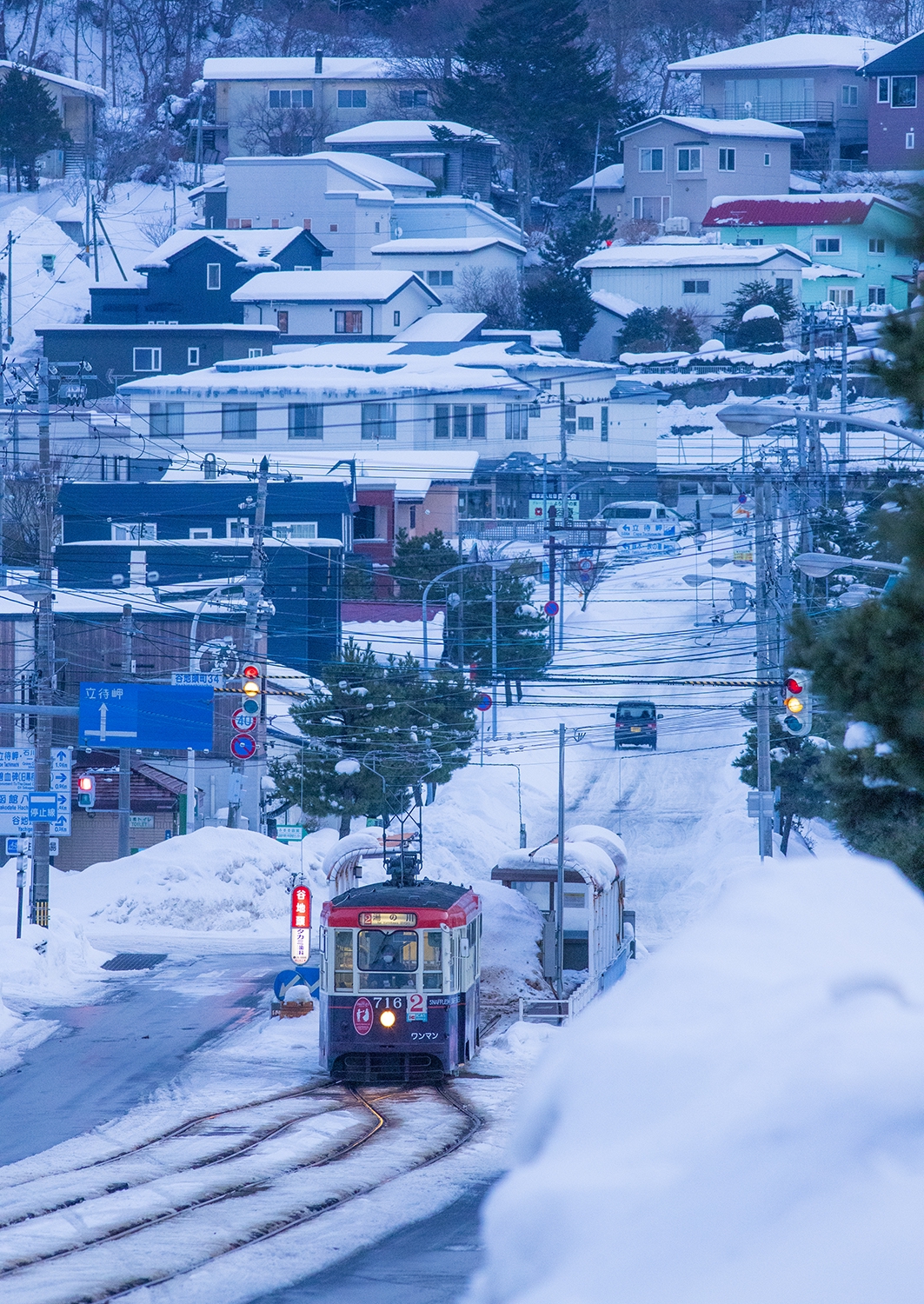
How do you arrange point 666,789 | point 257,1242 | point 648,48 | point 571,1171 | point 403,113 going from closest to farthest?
point 571,1171
point 257,1242
point 666,789
point 403,113
point 648,48

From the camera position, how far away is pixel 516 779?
4894 centimetres

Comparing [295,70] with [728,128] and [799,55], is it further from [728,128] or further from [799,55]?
[799,55]

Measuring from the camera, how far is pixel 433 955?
19.1 meters

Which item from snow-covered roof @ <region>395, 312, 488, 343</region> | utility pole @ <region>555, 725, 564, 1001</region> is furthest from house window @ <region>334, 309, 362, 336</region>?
utility pole @ <region>555, 725, 564, 1001</region>

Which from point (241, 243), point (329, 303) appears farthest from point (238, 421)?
point (241, 243)

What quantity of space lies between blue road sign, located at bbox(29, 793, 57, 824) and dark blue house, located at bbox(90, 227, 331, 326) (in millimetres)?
50419

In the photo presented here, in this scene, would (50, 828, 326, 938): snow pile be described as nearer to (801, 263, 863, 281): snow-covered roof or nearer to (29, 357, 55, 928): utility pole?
(29, 357, 55, 928): utility pole

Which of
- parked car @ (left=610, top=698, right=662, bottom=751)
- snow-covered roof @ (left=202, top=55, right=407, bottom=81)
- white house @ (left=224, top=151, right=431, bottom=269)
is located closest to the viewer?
parked car @ (left=610, top=698, right=662, bottom=751)

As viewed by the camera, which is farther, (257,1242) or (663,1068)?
(257,1242)

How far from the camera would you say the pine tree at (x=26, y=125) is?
319 feet

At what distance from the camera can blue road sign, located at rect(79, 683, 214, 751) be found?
25.1m

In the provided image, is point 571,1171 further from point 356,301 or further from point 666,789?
point 356,301

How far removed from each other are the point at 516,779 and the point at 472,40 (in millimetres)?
53858

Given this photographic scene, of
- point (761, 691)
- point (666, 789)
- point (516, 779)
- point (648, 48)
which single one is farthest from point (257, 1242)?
point (648, 48)
